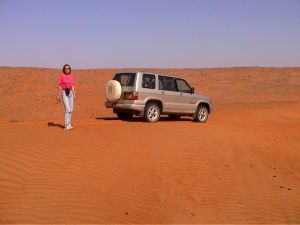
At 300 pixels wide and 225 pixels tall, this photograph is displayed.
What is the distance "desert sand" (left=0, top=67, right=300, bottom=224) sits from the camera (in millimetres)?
6828

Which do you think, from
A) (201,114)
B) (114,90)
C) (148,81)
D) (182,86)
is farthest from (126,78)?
(201,114)

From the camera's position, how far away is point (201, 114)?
54.3 feet

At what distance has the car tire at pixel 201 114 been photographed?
1641 cm

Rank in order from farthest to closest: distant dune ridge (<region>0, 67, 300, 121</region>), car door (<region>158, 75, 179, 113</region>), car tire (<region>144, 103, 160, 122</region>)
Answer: distant dune ridge (<region>0, 67, 300, 121</region>), car door (<region>158, 75, 179, 113</region>), car tire (<region>144, 103, 160, 122</region>)

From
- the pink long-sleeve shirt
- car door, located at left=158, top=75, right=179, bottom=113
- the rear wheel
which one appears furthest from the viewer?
the rear wheel

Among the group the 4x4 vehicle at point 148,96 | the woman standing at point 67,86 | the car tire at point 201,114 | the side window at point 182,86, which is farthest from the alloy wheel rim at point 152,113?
the woman standing at point 67,86

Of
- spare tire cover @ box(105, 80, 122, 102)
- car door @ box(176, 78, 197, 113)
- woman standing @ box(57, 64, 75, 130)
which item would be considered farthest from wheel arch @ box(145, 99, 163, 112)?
woman standing @ box(57, 64, 75, 130)

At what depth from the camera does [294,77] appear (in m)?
50.0

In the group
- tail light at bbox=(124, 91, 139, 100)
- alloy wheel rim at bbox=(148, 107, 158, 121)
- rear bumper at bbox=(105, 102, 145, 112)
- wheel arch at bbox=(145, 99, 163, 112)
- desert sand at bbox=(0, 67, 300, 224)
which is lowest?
desert sand at bbox=(0, 67, 300, 224)

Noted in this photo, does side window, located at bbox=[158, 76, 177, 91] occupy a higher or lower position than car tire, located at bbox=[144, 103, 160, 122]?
higher

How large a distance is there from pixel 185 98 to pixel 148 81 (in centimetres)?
185

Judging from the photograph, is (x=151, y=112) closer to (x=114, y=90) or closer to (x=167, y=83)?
(x=167, y=83)

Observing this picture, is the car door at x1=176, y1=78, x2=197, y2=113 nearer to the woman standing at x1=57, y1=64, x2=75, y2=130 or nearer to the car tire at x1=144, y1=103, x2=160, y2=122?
the car tire at x1=144, y1=103, x2=160, y2=122

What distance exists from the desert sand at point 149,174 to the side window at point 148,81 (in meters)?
1.29
